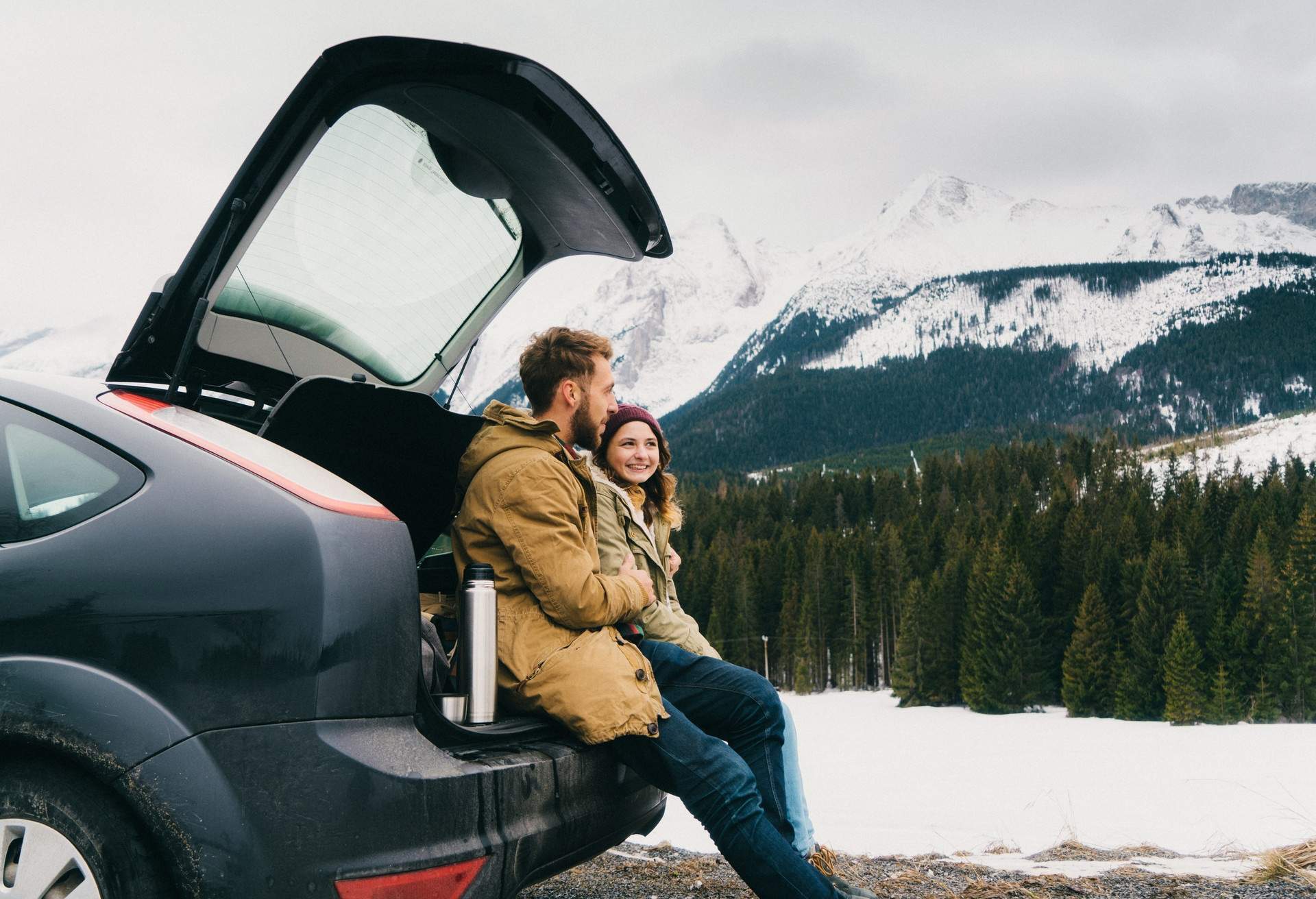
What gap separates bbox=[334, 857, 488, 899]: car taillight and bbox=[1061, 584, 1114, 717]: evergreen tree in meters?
71.6

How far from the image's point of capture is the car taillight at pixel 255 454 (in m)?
2.55

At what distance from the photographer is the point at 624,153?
321 cm

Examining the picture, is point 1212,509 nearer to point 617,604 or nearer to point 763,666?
point 763,666

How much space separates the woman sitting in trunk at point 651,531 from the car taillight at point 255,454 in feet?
4.85

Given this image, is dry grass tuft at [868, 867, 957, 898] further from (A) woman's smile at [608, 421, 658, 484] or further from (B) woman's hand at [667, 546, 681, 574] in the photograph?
(A) woman's smile at [608, 421, 658, 484]

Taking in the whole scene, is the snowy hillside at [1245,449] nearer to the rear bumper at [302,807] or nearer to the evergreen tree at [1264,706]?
the evergreen tree at [1264,706]

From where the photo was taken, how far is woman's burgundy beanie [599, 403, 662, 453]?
201 inches

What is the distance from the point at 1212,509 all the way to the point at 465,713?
89.0 meters

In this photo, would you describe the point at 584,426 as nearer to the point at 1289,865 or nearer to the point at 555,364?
the point at 555,364

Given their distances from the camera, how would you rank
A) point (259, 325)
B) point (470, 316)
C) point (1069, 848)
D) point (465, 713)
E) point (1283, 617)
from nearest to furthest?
1. point (465, 713)
2. point (259, 325)
3. point (470, 316)
4. point (1069, 848)
5. point (1283, 617)

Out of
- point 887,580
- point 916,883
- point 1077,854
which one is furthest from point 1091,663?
point 916,883

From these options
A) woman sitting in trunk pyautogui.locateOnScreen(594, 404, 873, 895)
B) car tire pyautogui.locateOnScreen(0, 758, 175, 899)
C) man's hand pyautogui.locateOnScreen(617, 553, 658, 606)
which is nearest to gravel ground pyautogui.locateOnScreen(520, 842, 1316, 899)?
woman sitting in trunk pyautogui.locateOnScreen(594, 404, 873, 895)

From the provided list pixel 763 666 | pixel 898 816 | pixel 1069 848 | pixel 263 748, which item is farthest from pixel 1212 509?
pixel 263 748

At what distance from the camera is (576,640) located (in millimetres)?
3129
